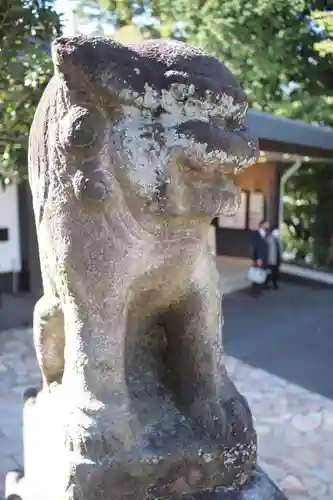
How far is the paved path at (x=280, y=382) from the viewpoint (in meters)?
3.54

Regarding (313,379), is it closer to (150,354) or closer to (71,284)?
(150,354)

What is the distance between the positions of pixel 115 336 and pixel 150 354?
13.0 inches

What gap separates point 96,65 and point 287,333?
18.1 feet

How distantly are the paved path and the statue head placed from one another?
231 cm

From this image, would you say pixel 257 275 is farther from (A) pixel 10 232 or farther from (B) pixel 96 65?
(B) pixel 96 65

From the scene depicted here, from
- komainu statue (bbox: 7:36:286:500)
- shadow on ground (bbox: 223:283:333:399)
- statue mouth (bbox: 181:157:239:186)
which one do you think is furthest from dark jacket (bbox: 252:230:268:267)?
statue mouth (bbox: 181:157:239:186)

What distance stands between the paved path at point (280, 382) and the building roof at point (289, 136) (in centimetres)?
222

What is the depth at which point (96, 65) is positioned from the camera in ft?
4.77

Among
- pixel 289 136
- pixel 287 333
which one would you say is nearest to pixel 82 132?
pixel 287 333

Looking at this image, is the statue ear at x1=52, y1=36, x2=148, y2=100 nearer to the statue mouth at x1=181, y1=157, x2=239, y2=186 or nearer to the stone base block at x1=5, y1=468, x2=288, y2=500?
the statue mouth at x1=181, y1=157, x2=239, y2=186

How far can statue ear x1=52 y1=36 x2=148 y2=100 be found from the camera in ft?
4.76

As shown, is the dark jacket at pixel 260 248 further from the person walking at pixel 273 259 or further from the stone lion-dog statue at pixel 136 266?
the stone lion-dog statue at pixel 136 266

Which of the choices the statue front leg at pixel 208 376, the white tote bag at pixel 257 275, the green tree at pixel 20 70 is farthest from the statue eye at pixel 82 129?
the white tote bag at pixel 257 275

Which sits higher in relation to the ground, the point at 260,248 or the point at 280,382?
the point at 260,248
